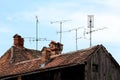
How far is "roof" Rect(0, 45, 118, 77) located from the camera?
107 ft

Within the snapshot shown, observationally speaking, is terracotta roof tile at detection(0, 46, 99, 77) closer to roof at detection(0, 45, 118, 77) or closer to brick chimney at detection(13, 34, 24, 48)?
roof at detection(0, 45, 118, 77)

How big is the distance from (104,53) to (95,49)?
107cm

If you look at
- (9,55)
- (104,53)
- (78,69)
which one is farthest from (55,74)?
(9,55)

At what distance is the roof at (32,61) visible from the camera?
107 ft

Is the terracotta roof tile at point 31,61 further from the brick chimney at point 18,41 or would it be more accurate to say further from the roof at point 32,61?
the brick chimney at point 18,41

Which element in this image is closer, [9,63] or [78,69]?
[78,69]

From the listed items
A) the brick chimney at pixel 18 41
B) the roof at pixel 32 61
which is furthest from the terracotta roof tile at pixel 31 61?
the brick chimney at pixel 18 41

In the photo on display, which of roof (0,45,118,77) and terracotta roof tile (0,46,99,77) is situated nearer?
roof (0,45,118,77)

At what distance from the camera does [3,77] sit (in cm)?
3366

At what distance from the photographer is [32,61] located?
37.8 meters

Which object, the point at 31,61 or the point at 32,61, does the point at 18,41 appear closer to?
the point at 31,61

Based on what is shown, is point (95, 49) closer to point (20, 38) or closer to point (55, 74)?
point (55, 74)

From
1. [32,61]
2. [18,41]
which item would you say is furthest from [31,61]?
[18,41]

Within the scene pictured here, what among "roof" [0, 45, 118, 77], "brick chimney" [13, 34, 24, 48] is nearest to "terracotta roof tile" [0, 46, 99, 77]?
"roof" [0, 45, 118, 77]
